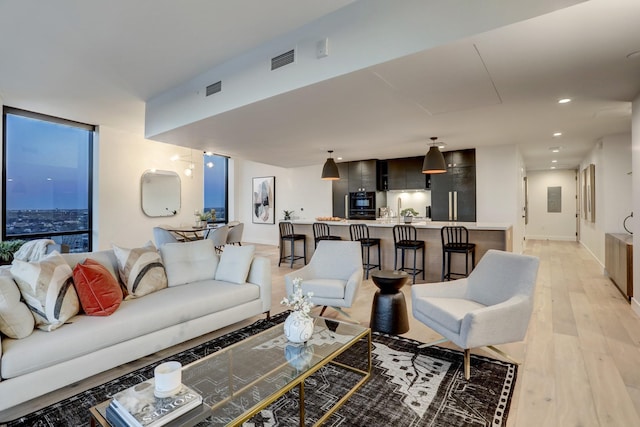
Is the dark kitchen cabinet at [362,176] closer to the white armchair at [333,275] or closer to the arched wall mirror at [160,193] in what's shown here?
the arched wall mirror at [160,193]

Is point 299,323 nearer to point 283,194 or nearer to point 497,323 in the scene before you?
point 497,323

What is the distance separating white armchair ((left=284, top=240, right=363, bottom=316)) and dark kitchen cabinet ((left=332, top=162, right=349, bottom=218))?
4851mm

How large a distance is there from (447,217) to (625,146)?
315 centimetres

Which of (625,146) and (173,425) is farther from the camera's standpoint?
(625,146)

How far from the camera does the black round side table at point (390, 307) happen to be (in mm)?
3105

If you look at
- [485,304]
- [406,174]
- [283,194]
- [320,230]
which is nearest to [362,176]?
[406,174]

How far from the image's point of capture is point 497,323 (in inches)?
89.7

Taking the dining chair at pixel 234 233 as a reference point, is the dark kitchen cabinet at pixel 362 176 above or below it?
above

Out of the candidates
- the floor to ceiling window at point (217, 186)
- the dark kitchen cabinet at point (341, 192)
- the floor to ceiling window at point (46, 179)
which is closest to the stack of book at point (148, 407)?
the floor to ceiling window at point (46, 179)

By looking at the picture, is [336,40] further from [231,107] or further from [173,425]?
[173,425]

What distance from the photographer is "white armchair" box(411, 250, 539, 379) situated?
225 cm

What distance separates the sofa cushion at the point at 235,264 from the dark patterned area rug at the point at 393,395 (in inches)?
33.1

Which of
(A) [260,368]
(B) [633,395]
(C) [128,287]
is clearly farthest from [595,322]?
(C) [128,287]

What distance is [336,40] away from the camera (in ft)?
9.58
